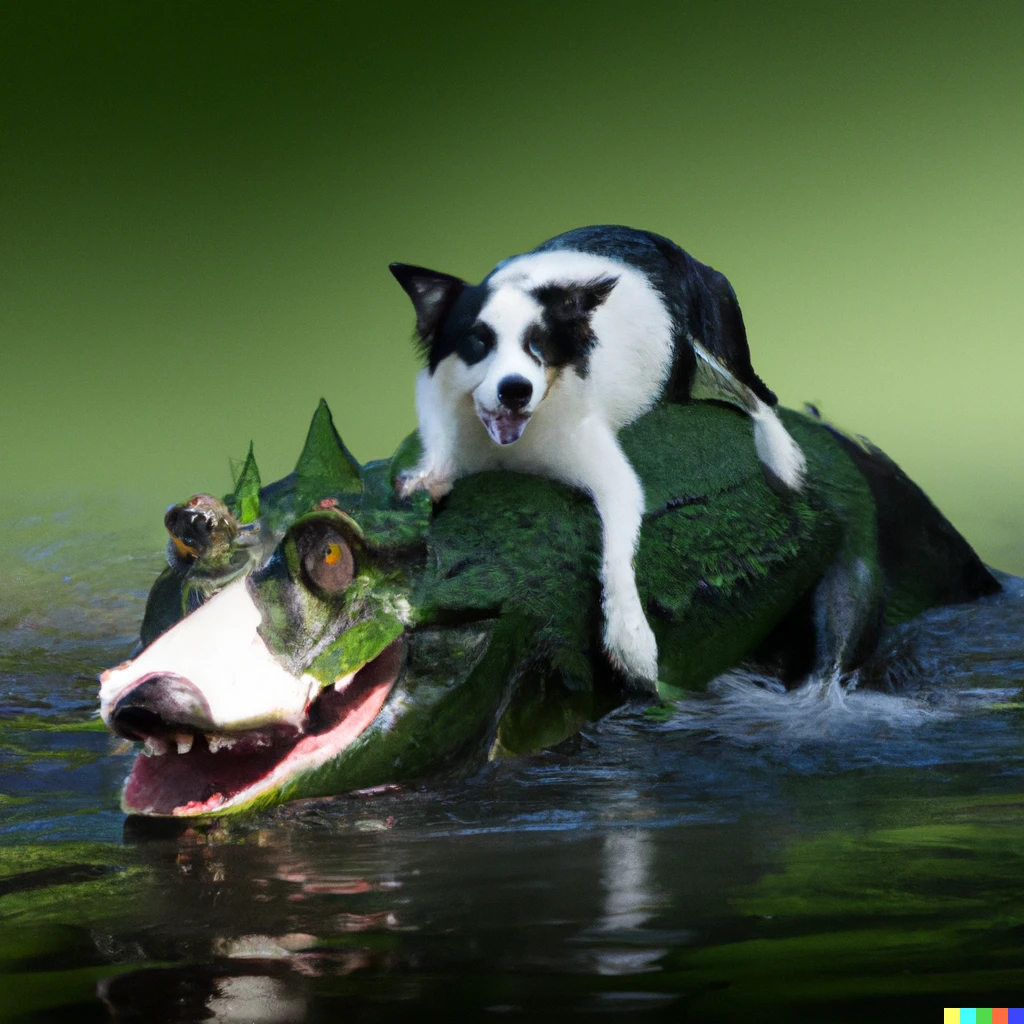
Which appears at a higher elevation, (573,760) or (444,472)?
(444,472)

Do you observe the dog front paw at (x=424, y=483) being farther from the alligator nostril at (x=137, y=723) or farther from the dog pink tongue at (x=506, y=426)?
the alligator nostril at (x=137, y=723)

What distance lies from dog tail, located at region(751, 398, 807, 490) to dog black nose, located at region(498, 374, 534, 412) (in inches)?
23.1

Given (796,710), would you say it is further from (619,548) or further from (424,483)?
(424,483)

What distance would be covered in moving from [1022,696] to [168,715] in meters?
1.58

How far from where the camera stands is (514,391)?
7.68 feet

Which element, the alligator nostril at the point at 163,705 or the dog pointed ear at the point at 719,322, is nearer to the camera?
the alligator nostril at the point at 163,705

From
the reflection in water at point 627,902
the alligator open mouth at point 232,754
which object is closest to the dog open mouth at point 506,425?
the alligator open mouth at point 232,754

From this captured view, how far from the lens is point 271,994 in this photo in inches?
41.3

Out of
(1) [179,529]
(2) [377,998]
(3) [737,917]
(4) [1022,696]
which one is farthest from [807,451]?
(2) [377,998]

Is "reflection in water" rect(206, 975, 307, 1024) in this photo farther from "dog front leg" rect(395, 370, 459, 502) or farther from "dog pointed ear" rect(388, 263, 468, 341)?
"dog pointed ear" rect(388, 263, 468, 341)

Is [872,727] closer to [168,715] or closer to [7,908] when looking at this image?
[168,715]

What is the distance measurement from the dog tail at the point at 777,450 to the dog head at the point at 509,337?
1.44ft

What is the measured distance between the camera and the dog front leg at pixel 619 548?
89.2 inches

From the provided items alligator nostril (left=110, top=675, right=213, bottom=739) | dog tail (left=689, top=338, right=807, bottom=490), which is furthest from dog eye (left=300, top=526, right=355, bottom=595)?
dog tail (left=689, top=338, right=807, bottom=490)
